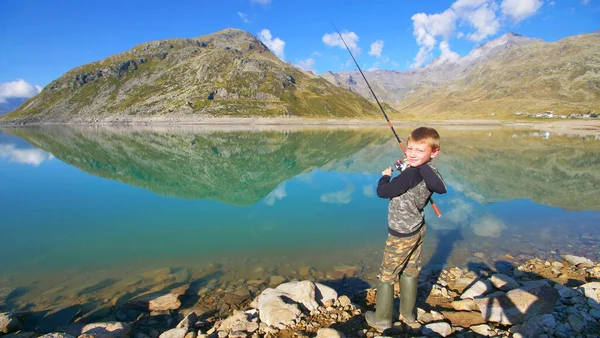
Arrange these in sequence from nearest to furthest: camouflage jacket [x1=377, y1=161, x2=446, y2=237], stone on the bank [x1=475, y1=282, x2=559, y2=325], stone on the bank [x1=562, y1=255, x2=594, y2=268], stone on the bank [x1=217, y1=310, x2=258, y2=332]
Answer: camouflage jacket [x1=377, y1=161, x2=446, y2=237], stone on the bank [x1=475, y1=282, x2=559, y2=325], stone on the bank [x1=217, y1=310, x2=258, y2=332], stone on the bank [x1=562, y1=255, x2=594, y2=268]

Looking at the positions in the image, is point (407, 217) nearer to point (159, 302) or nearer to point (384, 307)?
point (384, 307)

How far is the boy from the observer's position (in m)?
5.28

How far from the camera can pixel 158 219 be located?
16.8m

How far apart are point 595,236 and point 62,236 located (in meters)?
23.6

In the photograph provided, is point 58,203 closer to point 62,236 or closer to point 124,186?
point 124,186

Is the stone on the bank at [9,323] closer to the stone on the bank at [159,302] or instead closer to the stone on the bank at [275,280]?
the stone on the bank at [159,302]

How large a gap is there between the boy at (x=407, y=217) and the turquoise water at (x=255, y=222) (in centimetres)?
370

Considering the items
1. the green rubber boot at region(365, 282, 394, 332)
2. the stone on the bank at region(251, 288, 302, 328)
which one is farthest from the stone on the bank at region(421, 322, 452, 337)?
the stone on the bank at region(251, 288, 302, 328)

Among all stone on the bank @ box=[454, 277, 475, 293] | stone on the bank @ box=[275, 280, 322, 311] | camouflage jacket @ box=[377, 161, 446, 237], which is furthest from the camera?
stone on the bank @ box=[454, 277, 475, 293]

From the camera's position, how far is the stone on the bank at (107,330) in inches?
250

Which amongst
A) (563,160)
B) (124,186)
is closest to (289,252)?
(124,186)

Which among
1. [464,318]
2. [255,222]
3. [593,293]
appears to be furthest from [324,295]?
[255,222]

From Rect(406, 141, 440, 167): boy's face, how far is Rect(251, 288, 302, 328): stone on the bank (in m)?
4.05

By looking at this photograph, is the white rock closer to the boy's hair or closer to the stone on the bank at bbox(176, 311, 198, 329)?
the boy's hair
